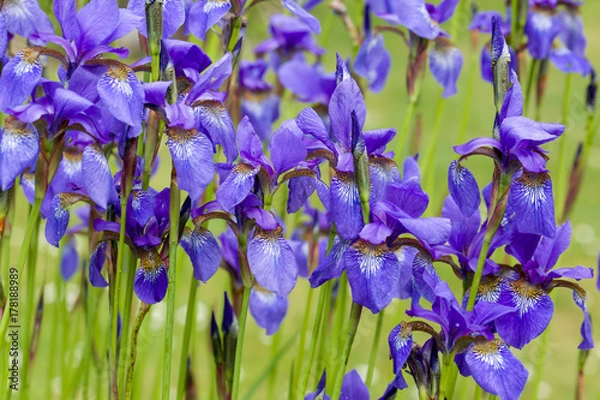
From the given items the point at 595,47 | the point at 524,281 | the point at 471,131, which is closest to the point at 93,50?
the point at 524,281

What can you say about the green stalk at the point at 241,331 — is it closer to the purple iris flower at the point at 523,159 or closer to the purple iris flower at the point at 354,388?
the purple iris flower at the point at 354,388

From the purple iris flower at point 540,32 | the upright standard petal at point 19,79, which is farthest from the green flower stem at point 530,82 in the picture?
the upright standard petal at point 19,79

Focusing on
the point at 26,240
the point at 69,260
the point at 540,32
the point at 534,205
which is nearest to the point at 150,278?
the point at 26,240

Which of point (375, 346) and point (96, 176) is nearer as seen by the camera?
point (96, 176)

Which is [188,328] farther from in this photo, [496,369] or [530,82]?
[530,82]

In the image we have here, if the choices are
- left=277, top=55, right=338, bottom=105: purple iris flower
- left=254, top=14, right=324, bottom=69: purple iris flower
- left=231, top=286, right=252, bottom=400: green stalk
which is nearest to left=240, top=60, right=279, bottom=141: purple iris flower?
left=254, top=14, right=324, bottom=69: purple iris flower

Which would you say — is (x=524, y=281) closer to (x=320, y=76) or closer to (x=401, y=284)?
(x=401, y=284)

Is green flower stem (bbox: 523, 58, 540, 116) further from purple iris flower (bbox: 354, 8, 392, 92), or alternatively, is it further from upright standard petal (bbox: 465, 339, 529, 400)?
upright standard petal (bbox: 465, 339, 529, 400)
